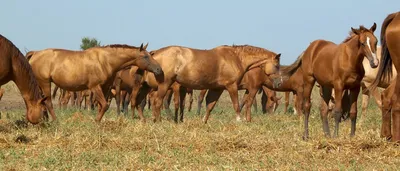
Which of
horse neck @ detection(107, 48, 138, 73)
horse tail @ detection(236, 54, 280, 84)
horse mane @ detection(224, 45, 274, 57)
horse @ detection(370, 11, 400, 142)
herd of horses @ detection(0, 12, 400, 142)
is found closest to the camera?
horse @ detection(370, 11, 400, 142)

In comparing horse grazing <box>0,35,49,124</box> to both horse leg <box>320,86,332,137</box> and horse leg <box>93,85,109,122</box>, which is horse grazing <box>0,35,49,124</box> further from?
horse leg <box>320,86,332,137</box>

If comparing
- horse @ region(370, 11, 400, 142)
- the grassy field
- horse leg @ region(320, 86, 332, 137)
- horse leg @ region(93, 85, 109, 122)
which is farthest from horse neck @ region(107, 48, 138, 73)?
horse @ region(370, 11, 400, 142)

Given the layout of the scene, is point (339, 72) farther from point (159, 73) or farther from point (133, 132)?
point (159, 73)

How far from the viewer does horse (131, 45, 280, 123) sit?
16391 mm

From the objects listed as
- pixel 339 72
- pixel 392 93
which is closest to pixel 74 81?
pixel 339 72

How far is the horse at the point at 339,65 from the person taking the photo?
36.2ft

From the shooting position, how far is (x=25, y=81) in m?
11.8

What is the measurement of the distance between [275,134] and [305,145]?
90.7 inches

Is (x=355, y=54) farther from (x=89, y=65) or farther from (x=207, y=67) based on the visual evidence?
(x=89, y=65)

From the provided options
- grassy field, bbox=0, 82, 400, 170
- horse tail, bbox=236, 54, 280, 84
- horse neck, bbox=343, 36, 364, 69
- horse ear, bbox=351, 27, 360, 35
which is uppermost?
horse ear, bbox=351, 27, 360, 35

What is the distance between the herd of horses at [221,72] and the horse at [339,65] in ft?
0.05

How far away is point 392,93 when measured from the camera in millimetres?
10477

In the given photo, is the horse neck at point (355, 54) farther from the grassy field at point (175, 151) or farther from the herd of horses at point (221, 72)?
the grassy field at point (175, 151)

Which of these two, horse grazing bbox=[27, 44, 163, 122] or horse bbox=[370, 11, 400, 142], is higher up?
horse bbox=[370, 11, 400, 142]
